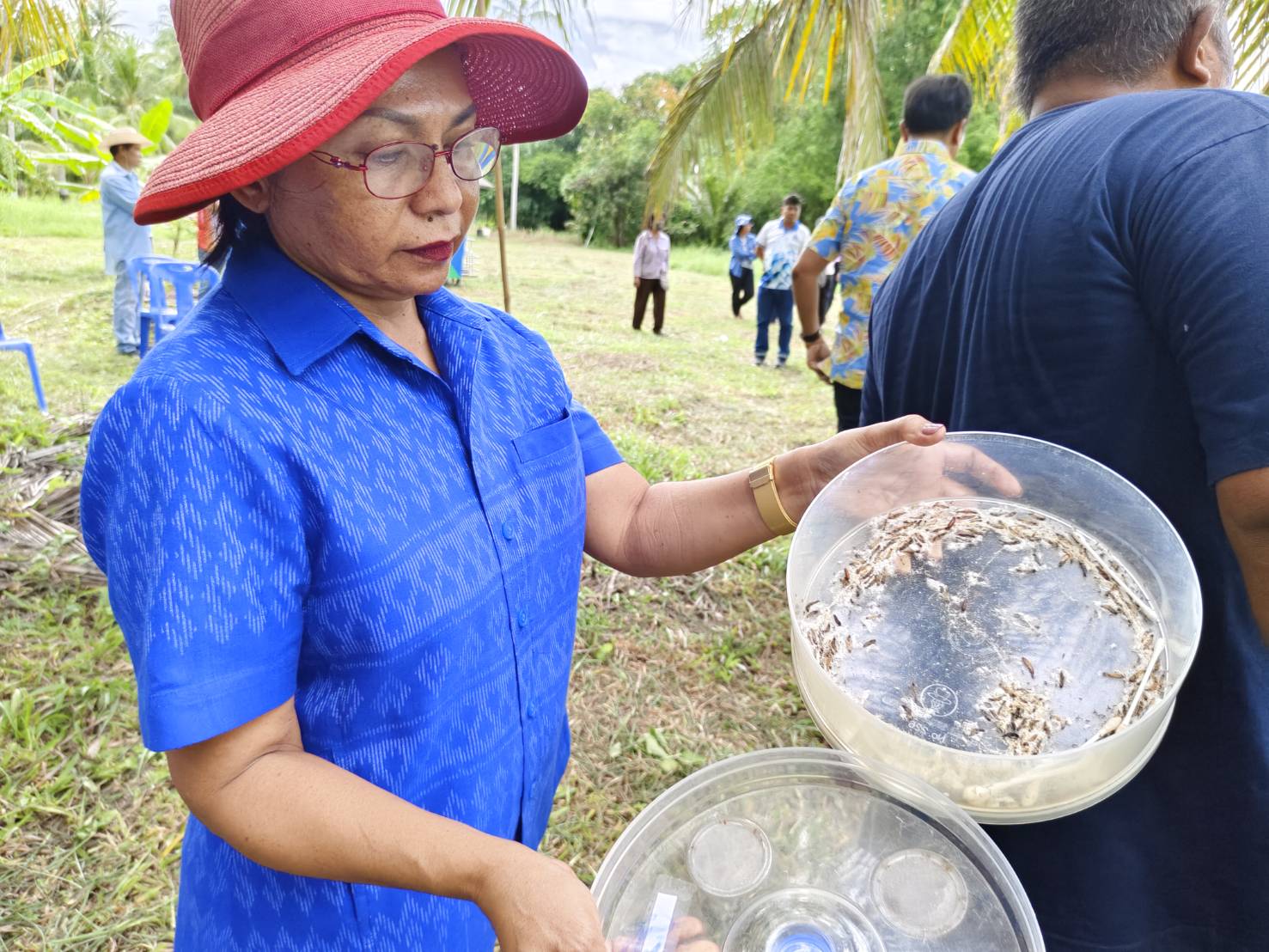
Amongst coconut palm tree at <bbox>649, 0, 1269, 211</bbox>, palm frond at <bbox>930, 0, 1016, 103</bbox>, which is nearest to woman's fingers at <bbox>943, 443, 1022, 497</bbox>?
coconut palm tree at <bbox>649, 0, 1269, 211</bbox>

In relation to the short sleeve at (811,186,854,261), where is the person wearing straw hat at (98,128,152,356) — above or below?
below

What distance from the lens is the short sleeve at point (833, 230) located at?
12.4ft

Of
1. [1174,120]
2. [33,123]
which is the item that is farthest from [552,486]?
[33,123]

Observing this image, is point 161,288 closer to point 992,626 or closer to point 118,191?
point 118,191

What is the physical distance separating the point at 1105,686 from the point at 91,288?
12.9m

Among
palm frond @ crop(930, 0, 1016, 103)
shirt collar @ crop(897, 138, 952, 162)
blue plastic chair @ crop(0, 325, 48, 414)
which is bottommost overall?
blue plastic chair @ crop(0, 325, 48, 414)

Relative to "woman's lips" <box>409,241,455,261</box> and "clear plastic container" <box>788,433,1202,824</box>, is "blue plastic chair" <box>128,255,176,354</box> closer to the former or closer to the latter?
"woman's lips" <box>409,241,455,261</box>

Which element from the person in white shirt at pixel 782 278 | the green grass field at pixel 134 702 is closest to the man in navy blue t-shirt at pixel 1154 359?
the green grass field at pixel 134 702

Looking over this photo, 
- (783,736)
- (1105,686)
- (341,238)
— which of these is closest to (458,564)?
(341,238)

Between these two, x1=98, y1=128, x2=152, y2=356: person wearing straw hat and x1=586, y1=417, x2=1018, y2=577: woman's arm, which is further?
x1=98, y1=128, x2=152, y2=356: person wearing straw hat

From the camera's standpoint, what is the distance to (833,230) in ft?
12.7

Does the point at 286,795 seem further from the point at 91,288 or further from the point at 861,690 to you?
the point at 91,288

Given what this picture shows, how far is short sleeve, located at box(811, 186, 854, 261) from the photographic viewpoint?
149 inches

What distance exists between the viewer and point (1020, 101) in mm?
1422
